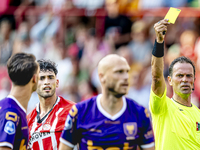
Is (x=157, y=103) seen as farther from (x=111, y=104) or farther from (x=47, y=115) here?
(x=47, y=115)

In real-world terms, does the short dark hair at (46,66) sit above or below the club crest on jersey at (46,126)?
above

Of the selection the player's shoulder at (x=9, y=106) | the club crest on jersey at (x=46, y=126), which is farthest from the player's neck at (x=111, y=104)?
the club crest on jersey at (x=46, y=126)

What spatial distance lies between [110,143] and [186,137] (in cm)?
146

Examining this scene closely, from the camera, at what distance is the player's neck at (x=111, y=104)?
3.71 meters

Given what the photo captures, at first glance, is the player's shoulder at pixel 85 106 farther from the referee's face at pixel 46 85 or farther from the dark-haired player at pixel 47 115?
the referee's face at pixel 46 85

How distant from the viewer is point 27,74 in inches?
154

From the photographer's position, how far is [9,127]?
3602mm

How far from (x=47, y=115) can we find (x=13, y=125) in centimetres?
136

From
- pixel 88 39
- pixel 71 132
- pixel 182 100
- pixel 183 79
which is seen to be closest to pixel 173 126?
pixel 182 100

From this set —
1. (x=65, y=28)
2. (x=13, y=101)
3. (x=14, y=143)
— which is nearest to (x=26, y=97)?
(x=13, y=101)

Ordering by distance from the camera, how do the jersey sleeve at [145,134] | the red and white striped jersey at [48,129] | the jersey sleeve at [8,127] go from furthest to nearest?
the red and white striped jersey at [48,129]
the jersey sleeve at [145,134]
the jersey sleeve at [8,127]

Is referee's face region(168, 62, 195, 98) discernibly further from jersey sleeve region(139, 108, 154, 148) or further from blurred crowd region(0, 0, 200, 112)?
blurred crowd region(0, 0, 200, 112)

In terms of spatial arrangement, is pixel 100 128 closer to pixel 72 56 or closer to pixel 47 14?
pixel 72 56

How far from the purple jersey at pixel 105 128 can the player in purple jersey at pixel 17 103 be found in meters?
0.51
